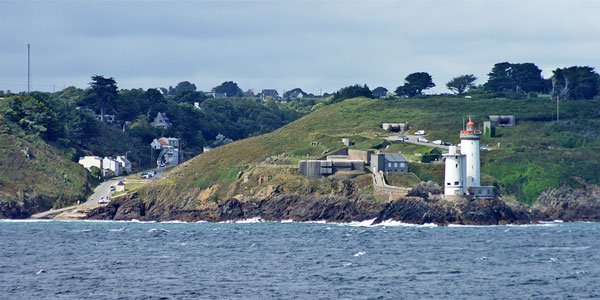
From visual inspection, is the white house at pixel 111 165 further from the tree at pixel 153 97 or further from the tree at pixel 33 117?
the tree at pixel 153 97

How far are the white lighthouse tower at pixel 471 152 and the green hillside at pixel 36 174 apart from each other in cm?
4320

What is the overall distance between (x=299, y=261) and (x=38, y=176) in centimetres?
4871

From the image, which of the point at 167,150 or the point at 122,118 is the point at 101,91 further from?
the point at 167,150

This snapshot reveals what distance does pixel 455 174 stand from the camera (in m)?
85.1

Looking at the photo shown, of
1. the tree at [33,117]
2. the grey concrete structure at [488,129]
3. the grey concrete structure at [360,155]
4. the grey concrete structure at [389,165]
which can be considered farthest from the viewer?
the tree at [33,117]

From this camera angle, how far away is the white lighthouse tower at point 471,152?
85312mm

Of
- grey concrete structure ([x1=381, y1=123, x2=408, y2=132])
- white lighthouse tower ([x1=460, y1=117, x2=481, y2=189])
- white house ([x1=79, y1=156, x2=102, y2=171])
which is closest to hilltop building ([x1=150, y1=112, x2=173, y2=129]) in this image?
white house ([x1=79, y1=156, x2=102, y2=171])

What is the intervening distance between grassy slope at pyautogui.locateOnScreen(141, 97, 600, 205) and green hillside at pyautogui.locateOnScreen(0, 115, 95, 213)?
9.61m

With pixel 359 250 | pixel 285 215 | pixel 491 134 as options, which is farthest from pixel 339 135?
pixel 359 250

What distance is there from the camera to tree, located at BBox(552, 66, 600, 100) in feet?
484

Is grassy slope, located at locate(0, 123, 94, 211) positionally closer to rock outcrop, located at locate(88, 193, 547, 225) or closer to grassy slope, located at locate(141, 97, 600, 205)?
rock outcrop, located at locate(88, 193, 547, 225)

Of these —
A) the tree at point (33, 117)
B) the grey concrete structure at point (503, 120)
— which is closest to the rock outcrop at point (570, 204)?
the grey concrete structure at point (503, 120)

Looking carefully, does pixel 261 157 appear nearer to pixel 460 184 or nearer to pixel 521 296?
pixel 460 184

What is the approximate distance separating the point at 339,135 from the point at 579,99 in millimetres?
48134
